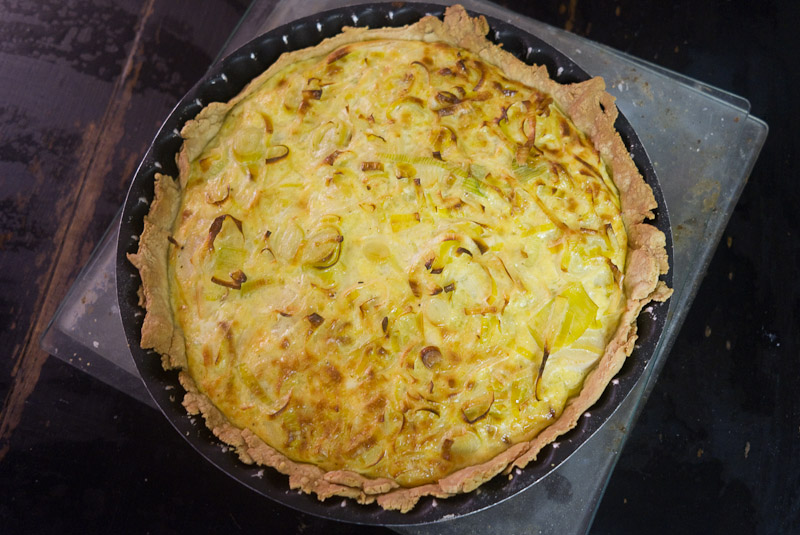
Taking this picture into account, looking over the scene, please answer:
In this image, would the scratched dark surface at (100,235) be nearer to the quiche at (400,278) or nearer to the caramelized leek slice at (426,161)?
the quiche at (400,278)

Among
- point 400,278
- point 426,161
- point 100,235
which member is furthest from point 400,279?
point 100,235

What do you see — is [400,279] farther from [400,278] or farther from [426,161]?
[426,161]

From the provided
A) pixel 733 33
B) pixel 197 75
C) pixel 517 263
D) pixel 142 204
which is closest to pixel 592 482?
pixel 517 263

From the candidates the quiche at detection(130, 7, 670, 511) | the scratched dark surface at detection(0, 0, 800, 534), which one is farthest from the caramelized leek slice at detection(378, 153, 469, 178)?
the scratched dark surface at detection(0, 0, 800, 534)

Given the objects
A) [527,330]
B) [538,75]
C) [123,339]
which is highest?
[538,75]

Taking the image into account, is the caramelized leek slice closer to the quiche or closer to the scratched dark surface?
the quiche

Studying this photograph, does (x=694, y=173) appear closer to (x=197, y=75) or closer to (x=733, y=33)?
(x=733, y=33)
